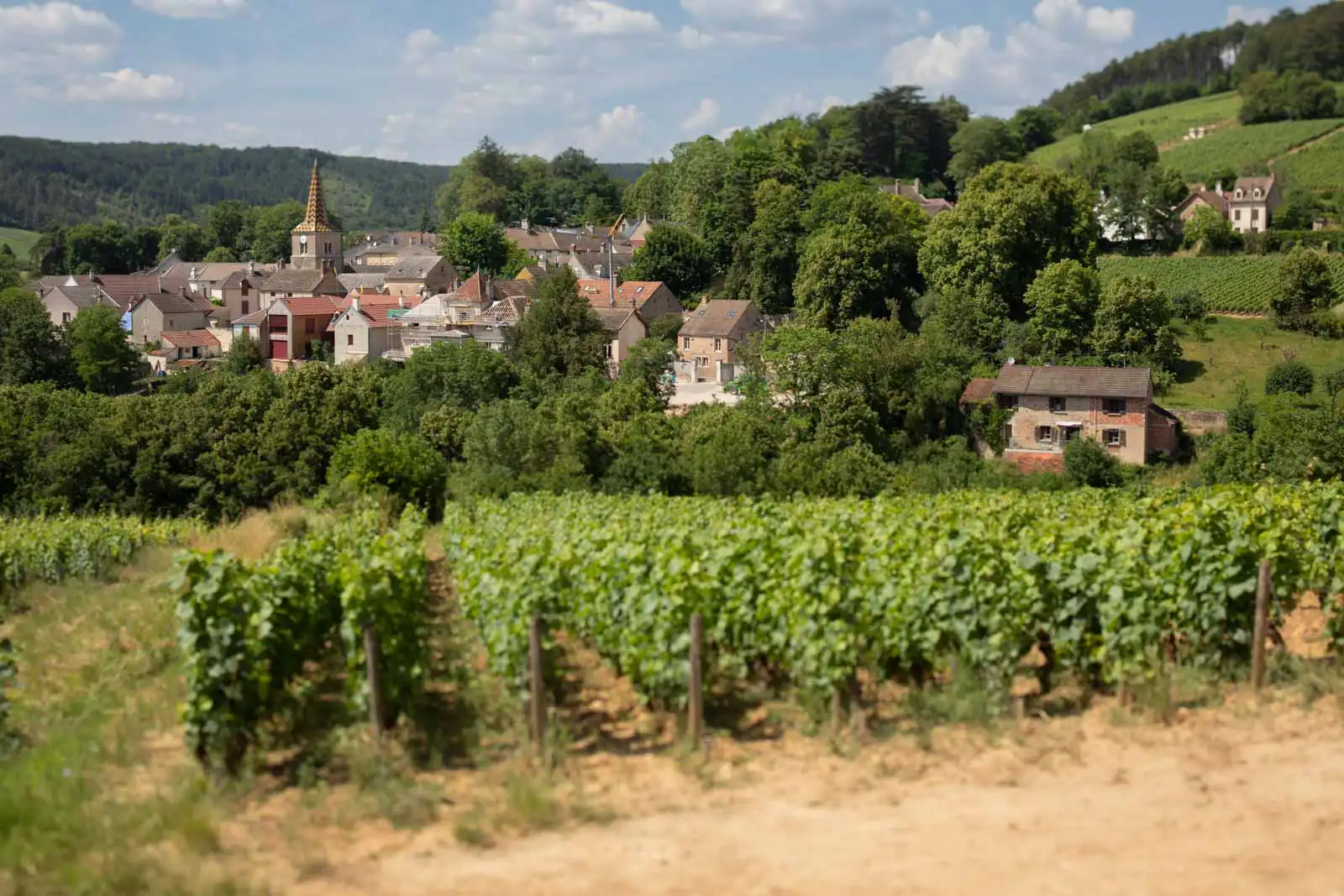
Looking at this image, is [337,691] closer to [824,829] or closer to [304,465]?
[824,829]

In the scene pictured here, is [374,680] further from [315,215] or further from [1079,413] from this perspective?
[315,215]

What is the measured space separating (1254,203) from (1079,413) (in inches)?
1550

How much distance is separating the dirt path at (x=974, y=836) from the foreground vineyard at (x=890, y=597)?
135cm

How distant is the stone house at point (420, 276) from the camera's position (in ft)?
270

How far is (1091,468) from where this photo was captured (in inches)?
1634

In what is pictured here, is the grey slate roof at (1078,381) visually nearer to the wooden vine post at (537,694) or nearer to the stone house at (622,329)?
the stone house at (622,329)

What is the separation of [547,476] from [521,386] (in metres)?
17.4

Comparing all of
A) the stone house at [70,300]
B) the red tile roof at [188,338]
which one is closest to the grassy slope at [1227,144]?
the red tile roof at [188,338]

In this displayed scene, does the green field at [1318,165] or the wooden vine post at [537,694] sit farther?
the green field at [1318,165]

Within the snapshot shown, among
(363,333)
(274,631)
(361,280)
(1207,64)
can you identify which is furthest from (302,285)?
(1207,64)

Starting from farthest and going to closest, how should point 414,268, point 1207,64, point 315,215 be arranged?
point 1207,64
point 315,215
point 414,268

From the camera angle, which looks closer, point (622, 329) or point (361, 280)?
point (622, 329)

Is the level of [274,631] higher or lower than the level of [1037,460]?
higher

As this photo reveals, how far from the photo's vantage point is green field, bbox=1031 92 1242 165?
346 feet
